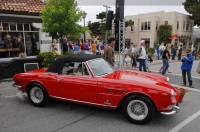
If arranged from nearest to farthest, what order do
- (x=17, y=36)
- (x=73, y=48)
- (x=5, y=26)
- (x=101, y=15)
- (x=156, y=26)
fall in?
(x=5, y=26) < (x=17, y=36) < (x=73, y=48) < (x=156, y=26) < (x=101, y=15)

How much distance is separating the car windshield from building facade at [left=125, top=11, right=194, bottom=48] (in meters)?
28.8

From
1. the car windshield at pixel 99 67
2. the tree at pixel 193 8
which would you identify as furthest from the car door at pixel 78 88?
the tree at pixel 193 8

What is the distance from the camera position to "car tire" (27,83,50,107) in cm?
492

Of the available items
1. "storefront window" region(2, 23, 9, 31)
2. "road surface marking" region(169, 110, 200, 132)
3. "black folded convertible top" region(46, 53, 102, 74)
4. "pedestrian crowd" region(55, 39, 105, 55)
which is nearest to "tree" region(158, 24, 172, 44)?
"pedestrian crowd" region(55, 39, 105, 55)

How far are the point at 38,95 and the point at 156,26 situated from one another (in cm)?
3045

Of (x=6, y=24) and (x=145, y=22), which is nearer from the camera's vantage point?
(x=6, y=24)

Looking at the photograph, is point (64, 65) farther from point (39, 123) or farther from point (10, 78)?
point (10, 78)

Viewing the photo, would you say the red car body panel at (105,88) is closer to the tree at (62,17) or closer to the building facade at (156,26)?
the tree at (62,17)

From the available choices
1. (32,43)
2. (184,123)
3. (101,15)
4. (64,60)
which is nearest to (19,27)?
(32,43)

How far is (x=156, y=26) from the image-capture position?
3222cm

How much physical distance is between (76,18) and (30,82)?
17.9 ft

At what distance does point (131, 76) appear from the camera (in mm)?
4555

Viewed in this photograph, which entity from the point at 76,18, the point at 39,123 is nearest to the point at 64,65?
the point at 39,123

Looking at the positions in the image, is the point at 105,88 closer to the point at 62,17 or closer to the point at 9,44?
the point at 62,17
